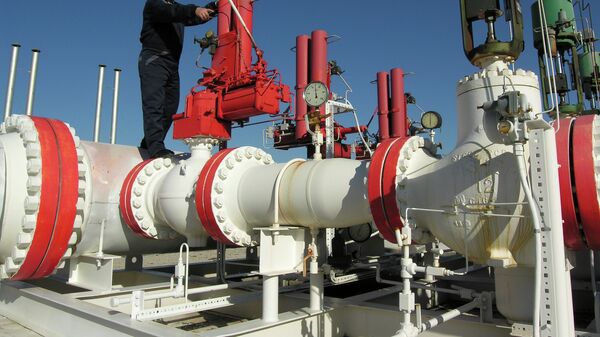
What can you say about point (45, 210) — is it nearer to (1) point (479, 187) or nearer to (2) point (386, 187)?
(2) point (386, 187)

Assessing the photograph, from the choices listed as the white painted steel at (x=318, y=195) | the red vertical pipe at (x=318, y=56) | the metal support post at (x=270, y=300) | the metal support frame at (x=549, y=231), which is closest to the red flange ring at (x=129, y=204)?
the white painted steel at (x=318, y=195)

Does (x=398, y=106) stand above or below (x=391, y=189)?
above

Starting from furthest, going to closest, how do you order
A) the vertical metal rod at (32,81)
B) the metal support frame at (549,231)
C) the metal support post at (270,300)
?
the vertical metal rod at (32,81) < the metal support post at (270,300) < the metal support frame at (549,231)

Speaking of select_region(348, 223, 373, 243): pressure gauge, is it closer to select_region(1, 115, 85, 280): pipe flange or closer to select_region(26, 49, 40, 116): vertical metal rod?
select_region(1, 115, 85, 280): pipe flange

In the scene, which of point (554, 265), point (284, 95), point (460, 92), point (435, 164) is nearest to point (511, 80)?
point (460, 92)

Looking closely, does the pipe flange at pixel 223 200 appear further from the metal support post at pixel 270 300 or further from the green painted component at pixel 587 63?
the green painted component at pixel 587 63

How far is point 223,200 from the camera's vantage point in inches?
149

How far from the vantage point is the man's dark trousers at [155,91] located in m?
5.01

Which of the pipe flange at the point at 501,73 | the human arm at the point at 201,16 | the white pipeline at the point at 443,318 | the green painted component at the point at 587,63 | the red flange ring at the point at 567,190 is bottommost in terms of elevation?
the white pipeline at the point at 443,318

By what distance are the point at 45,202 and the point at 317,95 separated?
2405mm

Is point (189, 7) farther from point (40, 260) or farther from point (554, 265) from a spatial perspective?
point (554, 265)

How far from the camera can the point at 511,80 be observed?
2568 mm

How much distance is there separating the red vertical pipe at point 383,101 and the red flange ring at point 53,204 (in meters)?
9.85

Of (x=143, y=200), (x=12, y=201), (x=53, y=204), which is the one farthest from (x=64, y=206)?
(x=143, y=200)
